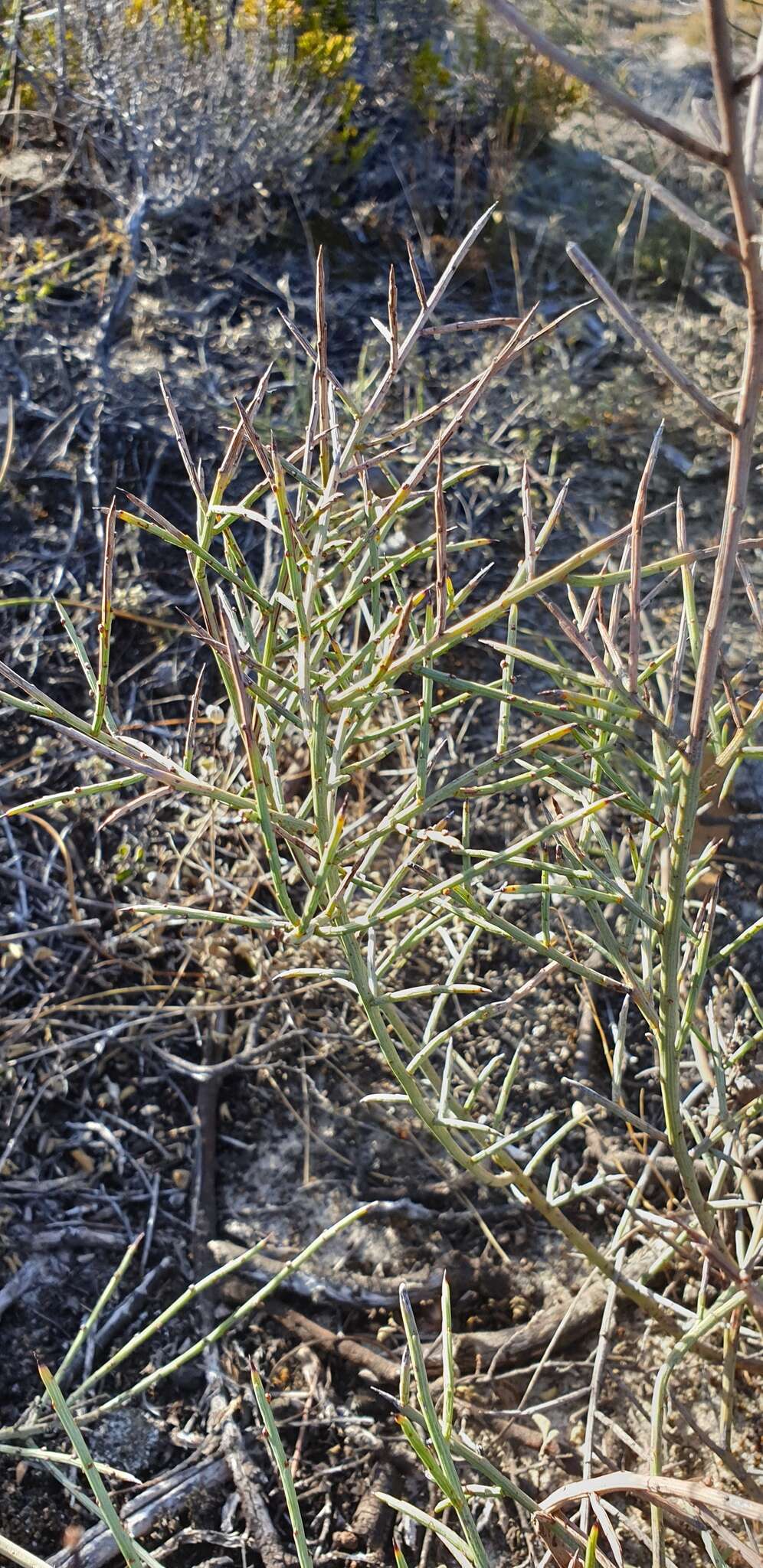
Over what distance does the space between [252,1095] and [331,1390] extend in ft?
1.52

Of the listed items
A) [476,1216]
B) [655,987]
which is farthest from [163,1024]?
[655,987]

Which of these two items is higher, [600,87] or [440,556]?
[600,87]

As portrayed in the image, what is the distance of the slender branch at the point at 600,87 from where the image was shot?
518 mm

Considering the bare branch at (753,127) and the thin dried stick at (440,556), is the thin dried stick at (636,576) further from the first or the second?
the bare branch at (753,127)

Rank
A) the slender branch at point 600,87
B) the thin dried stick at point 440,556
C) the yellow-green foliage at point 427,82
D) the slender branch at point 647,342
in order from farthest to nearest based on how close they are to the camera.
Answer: the yellow-green foliage at point 427,82 → the thin dried stick at point 440,556 → the slender branch at point 647,342 → the slender branch at point 600,87

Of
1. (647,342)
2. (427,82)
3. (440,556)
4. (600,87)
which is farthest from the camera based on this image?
(427,82)

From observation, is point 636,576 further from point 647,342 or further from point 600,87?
point 600,87

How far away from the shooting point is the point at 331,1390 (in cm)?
152

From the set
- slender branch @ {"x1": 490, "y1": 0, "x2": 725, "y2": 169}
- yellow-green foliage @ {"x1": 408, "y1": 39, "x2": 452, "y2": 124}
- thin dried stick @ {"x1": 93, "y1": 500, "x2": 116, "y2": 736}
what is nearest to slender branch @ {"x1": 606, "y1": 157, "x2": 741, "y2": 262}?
slender branch @ {"x1": 490, "y1": 0, "x2": 725, "y2": 169}

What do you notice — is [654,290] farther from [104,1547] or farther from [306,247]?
[104,1547]

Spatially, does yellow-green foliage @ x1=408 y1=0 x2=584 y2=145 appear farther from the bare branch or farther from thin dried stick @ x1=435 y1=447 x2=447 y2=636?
the bare branch

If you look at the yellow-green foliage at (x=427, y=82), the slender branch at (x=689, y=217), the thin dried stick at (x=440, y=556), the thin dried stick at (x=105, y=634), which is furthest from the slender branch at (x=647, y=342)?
the yellow-green foliage at (x=427, y=82)

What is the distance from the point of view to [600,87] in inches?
21.1

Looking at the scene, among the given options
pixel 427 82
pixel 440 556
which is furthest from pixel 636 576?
pixel 427 82
